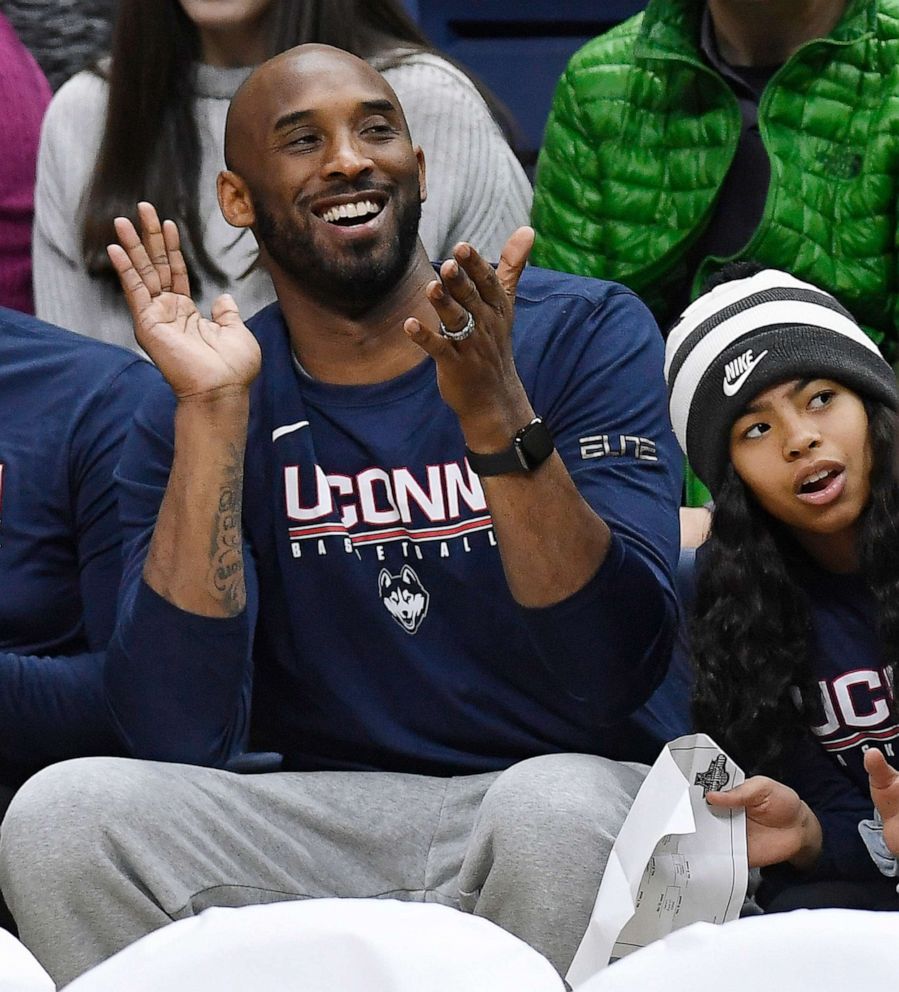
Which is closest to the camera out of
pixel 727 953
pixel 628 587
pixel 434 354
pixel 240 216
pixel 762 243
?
pixel 727 953

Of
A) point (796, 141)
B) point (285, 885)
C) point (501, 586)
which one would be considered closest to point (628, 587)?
point (501, 586)

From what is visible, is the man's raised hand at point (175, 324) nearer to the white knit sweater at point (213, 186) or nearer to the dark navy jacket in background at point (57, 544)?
the dark navy jacket in background at point (57, 544)

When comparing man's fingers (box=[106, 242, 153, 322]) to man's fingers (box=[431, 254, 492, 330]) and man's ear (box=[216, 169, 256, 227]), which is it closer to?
man's ear (box=[216, 169, 256, 227])

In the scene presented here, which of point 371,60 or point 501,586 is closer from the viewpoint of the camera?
point 501,586

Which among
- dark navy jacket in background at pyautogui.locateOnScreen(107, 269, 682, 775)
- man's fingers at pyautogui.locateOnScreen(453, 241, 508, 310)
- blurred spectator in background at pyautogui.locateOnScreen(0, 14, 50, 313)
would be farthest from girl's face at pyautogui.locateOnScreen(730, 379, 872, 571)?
blurred spectator in background at pyautogui.locateOnScreen(0, 14, 50, 313)

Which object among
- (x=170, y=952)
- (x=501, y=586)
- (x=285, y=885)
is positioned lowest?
(x=285, y=885)

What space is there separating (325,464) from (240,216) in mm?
364

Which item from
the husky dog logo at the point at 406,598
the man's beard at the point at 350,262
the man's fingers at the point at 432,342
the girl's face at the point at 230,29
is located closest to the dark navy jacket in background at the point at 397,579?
the husky dog logo at the point at 406,598

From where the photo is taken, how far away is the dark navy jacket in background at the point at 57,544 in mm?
2484

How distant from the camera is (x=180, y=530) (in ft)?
7.39

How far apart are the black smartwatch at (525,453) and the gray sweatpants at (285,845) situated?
0.34m

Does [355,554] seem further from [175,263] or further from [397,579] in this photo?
[175,263]

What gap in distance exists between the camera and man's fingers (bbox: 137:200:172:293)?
2350 millimetres

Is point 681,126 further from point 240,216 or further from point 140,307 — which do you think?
point 140,307
